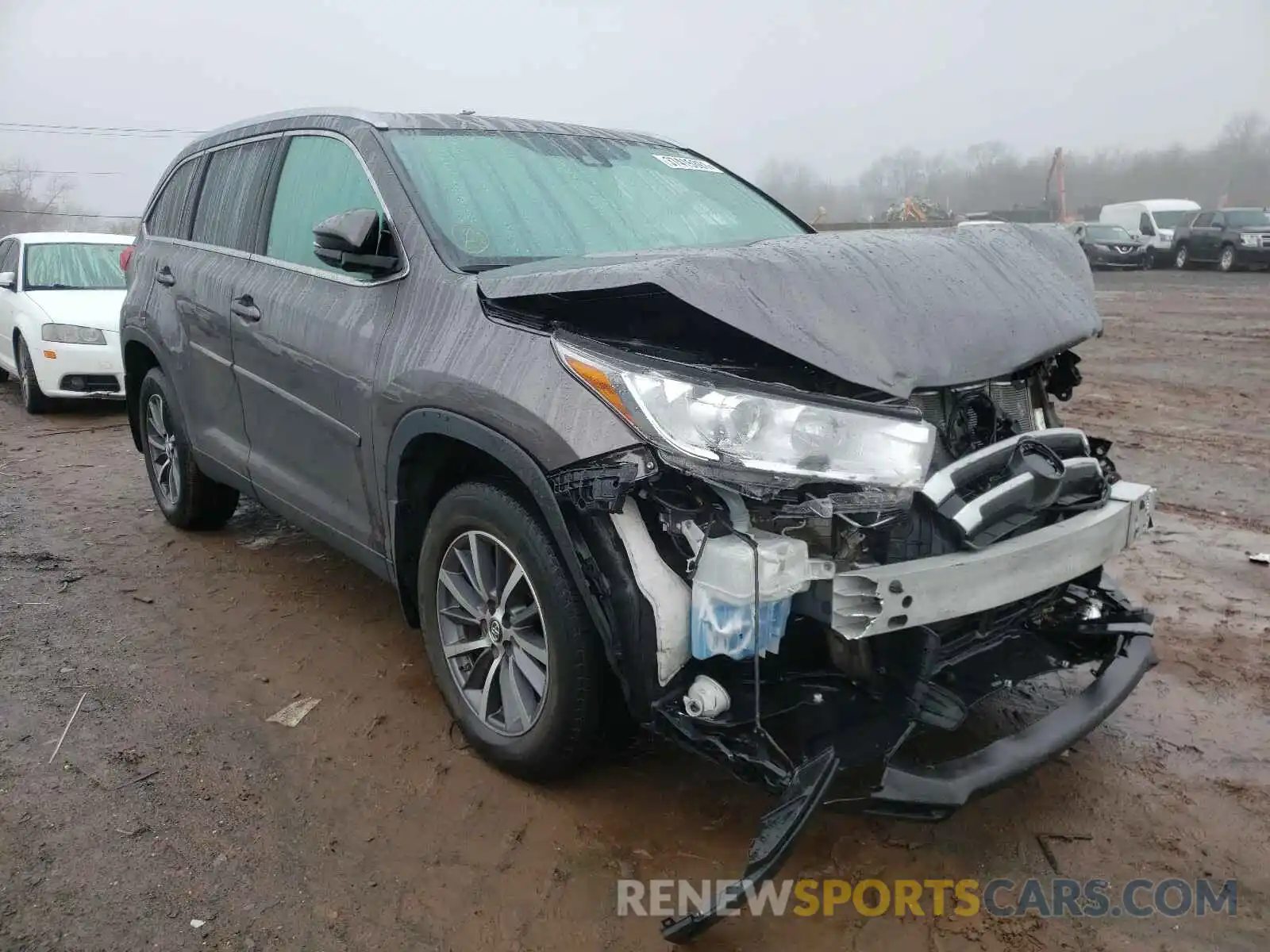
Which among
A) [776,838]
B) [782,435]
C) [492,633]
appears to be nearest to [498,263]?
[492,633]

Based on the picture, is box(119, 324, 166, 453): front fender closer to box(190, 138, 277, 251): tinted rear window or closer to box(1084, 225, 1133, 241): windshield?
box(190, 138, 277, 251): tinted rear window

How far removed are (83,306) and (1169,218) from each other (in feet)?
91.6

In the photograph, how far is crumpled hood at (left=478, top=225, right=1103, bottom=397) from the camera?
90.0 inches

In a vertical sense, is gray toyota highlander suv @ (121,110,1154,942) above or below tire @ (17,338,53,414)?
above

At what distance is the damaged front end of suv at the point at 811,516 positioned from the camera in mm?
2217

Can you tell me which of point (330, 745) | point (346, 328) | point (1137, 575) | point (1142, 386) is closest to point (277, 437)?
point (346, 328)

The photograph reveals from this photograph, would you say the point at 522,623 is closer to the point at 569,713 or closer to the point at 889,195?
the point at 569,713

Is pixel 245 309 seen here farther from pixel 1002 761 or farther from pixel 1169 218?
pixel 1169 218

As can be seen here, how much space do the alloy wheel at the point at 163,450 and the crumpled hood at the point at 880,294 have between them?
294 centimetres

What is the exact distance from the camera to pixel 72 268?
30.8 feet

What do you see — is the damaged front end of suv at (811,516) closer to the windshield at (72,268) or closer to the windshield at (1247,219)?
the windshield at (72,268)

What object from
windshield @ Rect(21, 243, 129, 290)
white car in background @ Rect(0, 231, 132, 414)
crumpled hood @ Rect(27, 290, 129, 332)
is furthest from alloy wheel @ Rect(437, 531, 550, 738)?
windshield @ Rect(21, 243, 129, 290)

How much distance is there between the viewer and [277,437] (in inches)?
150

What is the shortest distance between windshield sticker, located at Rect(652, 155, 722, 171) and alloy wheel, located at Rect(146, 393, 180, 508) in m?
2.75
